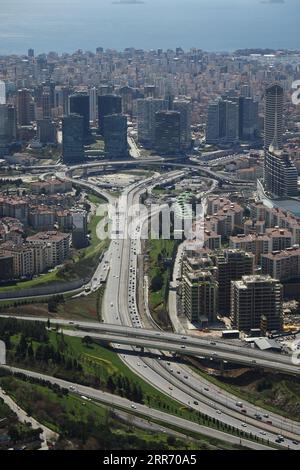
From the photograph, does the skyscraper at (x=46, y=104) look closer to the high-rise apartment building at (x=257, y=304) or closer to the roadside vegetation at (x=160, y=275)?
the roadside vegetation at (x=160, y=275)

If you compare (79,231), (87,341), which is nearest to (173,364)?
(87,341)

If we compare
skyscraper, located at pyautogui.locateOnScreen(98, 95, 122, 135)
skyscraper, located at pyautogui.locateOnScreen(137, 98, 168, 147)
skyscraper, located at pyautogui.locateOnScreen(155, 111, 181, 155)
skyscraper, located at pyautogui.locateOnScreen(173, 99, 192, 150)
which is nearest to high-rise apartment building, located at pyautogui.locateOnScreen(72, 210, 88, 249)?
skyscraper, located at pyautogui.locateOnScreen(155, 111, 181, 155)

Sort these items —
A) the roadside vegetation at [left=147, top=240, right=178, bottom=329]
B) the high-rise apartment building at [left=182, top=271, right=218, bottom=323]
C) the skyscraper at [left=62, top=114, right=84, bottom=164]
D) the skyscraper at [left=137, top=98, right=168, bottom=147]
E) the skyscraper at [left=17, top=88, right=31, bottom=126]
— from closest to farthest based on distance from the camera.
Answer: the high-rise apartment building at [left=182, top=271, right=218, bottom=323], the roadside vegetation at [left=147, top=240, right=178, bottom=329], the skyscraper at [left=62, top=114, right=84, bottom=164], the skyscraper at [left=137, top=98, right=168, bottom=147], the skyscraper at [left=17, top=88, right=31, bottom=126]

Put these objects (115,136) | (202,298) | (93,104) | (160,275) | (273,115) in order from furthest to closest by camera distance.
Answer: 1. (93,104)
2. (115,136)
3. (273,115)
4. (160,275)
5. (202,298)

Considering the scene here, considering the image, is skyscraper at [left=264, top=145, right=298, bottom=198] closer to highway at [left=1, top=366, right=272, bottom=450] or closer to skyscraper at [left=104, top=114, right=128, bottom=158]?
skyscraper at [left=104, top=114, right=128, bottom=158]

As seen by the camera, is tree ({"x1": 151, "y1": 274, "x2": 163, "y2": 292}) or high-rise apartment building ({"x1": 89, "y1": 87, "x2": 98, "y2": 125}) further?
high-rise apartment building ({"x1": 89, "y1": 87, "x2": 98, "y2": 125})

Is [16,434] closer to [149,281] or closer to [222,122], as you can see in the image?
[149,281]

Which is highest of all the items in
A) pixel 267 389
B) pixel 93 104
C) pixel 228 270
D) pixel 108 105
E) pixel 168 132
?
pixel 108 105
